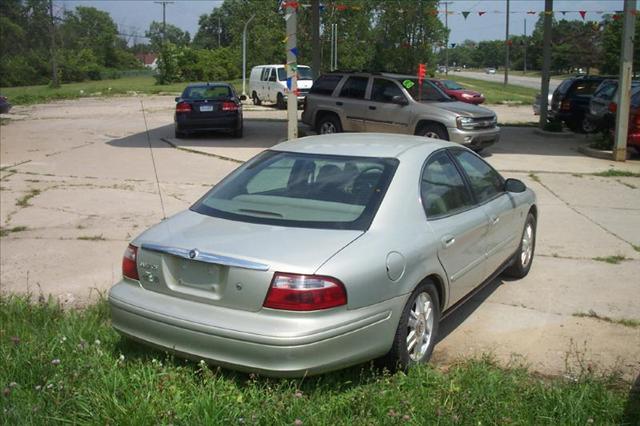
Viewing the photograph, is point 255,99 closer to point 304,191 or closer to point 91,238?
point 91,238

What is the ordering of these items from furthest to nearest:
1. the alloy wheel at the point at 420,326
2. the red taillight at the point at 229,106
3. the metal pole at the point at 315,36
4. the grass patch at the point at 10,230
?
1. the metal pole at the point at 315,36
2. the red taillight at the point at 229,106
3. the grass patch at the point at 10,230
4. the alloy wheel at the point at 420,326

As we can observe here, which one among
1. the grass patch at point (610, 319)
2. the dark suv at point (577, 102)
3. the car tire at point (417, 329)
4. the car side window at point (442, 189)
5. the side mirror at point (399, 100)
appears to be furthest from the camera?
the dark suv at point (577, 102)

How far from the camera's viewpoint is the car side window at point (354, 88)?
16.6m

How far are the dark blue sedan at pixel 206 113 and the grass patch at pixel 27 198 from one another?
7538 millimetres

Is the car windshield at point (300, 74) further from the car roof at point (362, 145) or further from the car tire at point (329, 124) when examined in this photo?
the car roof at point (362, 145)

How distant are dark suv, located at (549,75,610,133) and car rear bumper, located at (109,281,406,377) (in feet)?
61.2

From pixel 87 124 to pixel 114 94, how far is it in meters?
24.1

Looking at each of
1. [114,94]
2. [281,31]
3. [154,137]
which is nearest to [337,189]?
[154,137]

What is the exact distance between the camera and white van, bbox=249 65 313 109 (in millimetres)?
30337

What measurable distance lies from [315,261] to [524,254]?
345 cm

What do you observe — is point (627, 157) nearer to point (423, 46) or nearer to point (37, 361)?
point (37, 361)

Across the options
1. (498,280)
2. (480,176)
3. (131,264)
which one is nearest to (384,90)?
(498,280)

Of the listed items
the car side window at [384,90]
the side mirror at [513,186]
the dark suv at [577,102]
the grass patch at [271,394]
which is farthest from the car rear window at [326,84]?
the grass patch at [271,394]

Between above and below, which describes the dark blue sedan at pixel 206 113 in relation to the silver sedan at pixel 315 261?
above
